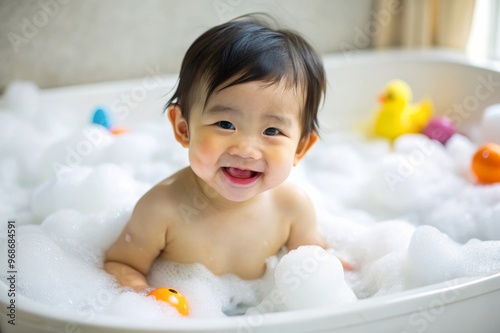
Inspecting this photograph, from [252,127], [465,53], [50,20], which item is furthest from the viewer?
[465,53]

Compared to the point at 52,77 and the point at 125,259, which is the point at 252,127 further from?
the point at 52,77

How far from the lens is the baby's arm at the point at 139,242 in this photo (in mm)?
1211

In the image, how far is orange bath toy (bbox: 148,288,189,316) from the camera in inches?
42.5

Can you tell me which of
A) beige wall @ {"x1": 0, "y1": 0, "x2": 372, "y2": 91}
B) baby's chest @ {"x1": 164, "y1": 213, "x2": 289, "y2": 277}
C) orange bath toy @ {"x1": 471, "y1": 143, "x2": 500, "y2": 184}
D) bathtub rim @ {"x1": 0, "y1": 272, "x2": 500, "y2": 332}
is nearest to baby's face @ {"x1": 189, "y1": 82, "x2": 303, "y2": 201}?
baby's chest @ {"x1": 164, "y1": 213, "x2": 289, "y2": 277}

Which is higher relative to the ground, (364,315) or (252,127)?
(252,127)

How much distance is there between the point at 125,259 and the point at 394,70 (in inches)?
53.2

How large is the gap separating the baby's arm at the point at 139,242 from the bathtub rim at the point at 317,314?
0.25m

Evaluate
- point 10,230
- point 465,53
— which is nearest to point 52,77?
point 10,230

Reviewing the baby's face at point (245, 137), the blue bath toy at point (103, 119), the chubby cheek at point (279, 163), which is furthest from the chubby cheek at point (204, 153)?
the blue bath toy at point (103, 119)

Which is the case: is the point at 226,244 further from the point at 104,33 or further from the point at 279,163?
the point at 104,33

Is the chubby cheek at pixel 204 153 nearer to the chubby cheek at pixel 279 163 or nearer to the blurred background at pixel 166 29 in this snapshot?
the chubby cheek at pixel 279 163

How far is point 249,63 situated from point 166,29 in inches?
42.2

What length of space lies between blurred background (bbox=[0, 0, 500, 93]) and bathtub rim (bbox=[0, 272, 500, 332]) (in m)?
1.16

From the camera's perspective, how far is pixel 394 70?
7.23 ft
